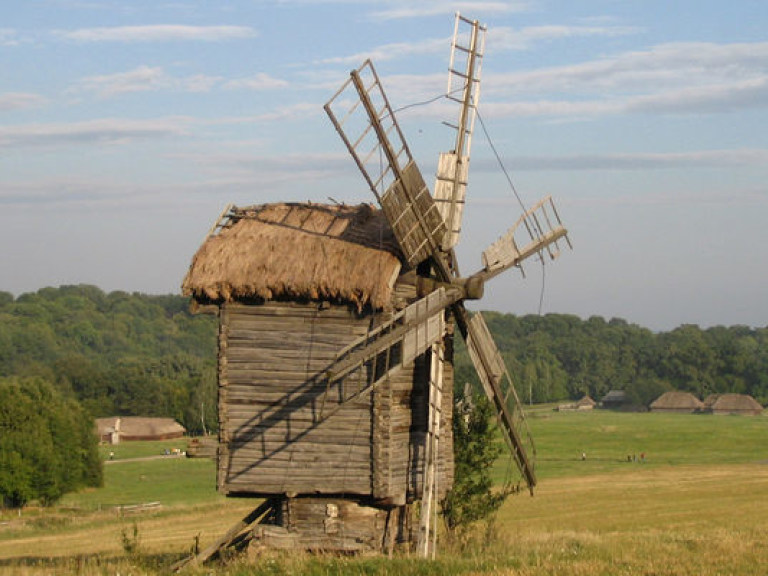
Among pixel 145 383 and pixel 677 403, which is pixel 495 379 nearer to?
pixel 145 383

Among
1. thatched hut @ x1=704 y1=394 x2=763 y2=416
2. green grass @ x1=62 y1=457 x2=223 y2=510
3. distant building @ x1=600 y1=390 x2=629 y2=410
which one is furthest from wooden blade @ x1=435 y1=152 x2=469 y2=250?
distant building @ x1=600 y1=390 x2=629 y2=410

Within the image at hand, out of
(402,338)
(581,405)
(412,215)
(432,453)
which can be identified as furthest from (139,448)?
(402,338)

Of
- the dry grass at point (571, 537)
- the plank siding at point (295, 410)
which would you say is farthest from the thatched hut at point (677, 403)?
the plank siding at point (295, 410)

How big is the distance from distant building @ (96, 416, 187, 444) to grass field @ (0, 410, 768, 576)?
622cm

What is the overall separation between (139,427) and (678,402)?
69.6 metres

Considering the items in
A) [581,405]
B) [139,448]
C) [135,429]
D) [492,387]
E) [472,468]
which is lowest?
[139,448]

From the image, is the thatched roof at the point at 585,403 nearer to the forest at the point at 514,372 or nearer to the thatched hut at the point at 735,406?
the forest at the point at 514,372

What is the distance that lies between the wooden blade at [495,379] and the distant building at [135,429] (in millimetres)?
87411

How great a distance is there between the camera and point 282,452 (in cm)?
2019

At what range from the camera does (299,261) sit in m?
20.3

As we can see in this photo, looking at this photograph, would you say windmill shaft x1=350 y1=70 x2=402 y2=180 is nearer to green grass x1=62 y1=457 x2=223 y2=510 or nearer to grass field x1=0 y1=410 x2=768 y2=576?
grass field x1=0 y1=410 x2=768 y2=576

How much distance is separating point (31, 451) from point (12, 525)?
1119 cm

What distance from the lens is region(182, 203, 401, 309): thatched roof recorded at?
19.9m

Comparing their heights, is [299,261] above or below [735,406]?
above
